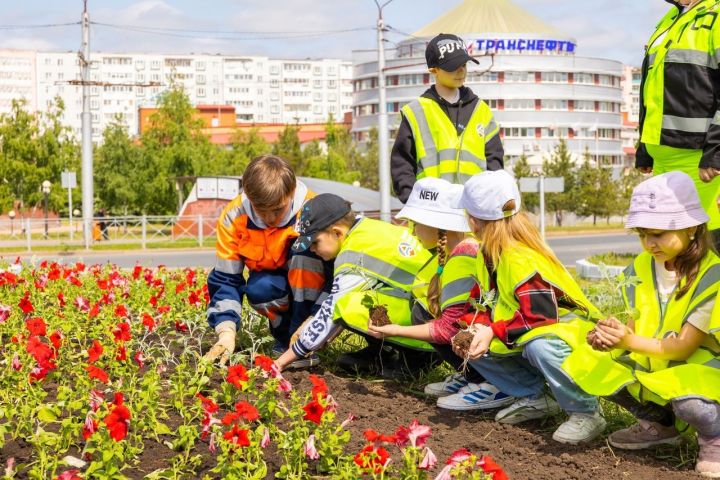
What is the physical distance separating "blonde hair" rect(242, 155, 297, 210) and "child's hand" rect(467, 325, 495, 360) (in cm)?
Result: 148

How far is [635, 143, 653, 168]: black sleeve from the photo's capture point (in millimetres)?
4586

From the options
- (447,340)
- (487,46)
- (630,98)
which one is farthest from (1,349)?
(630,98)

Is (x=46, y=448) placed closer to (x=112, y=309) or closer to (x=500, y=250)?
(x=500, y=250)

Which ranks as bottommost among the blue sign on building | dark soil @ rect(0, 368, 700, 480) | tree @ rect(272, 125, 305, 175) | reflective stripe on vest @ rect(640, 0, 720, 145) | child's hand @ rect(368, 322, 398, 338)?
dark soil @ rect(0, 368, 700, 480)

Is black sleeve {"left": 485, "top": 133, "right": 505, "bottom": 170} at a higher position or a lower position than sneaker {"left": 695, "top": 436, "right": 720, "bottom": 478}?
higher

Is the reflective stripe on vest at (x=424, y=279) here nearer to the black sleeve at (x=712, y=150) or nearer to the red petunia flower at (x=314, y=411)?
the black sleeve at (x=712, y=150)

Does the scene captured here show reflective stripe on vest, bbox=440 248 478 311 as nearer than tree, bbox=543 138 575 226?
Yes

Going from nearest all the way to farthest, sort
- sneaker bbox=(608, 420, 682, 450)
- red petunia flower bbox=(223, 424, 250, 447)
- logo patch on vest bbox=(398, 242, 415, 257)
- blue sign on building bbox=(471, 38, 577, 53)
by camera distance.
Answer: red petunia flower bbox=(223, 424, 250, 447) < sneaker bbox=(608, 420, 682, 450) < logo patch on vest bbox=(398, 242, 415, 257) < blue sign on building bbox=(471, 38, 577, 53)

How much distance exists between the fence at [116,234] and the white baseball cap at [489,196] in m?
23.5

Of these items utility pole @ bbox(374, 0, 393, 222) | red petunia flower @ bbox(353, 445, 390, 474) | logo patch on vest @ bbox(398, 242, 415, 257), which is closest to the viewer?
red petunia flower @ bbox(353, 445, 390, 474)

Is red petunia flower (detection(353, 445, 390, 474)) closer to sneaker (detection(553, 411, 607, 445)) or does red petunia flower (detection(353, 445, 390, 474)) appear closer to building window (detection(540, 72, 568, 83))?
sneaker (detection(553, 411, 607, 445))

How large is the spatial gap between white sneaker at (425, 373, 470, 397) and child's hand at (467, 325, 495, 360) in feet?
2.17

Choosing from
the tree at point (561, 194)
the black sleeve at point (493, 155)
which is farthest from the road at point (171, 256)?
the tree at point (561, 194)

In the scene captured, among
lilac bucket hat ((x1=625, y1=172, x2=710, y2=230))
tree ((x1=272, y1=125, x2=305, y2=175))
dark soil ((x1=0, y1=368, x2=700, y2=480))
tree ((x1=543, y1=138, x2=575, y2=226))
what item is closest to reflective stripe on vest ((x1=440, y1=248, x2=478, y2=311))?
dark soil ((x1=0, y1=368, x2=700, y2=480))
